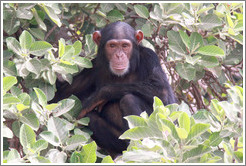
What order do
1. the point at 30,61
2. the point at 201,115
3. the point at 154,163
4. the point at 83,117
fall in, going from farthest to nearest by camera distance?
the point at 83,117
the point at 30,61
the point at 201,115
the point at 154,163

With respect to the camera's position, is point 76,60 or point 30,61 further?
point 76,60

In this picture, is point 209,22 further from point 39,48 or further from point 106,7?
point 39,48

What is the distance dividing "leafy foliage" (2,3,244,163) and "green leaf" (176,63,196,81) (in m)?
0.01

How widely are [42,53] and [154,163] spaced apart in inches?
74.6

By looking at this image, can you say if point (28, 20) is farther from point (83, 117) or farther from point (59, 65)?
point (83, 117)

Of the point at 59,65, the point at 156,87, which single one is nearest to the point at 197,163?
the point at 59,65

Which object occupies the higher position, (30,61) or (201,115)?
(30,61)

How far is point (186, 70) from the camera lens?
5.37 m

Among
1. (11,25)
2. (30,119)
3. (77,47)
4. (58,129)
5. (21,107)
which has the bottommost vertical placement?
(58,129)

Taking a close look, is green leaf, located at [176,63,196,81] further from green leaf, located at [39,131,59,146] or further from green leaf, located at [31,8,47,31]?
green leaf, located at [39,131,59,146]

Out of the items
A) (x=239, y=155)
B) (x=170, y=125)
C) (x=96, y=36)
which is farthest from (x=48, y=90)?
(x=239, y=155)

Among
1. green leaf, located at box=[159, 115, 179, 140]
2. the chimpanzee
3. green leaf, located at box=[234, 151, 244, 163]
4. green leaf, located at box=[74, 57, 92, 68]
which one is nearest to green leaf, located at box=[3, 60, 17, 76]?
green leaf, located at box=[74, 57, 92, 68]

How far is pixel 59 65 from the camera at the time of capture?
192 inches

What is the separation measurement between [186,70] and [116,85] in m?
0.86
